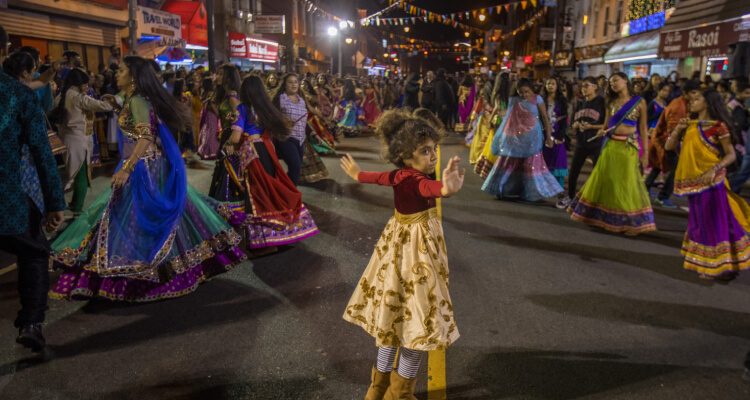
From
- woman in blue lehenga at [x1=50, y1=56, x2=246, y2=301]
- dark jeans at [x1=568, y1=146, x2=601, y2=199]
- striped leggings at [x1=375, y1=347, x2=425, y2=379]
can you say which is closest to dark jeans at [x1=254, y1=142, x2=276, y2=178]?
woman in blue lehenga at [x1=50, y1=56, x2=246, y2=301]

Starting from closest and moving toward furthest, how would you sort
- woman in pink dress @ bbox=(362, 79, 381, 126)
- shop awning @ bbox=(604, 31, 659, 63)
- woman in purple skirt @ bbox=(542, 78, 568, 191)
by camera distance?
woman in purple skirt @ bbox=(542, 78, 568, 191) < woman in pink dress @ bbox=(362, 79, 381, 126) < shop awning @ bbox=(604, 31, 659, 63)

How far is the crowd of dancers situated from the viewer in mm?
3068

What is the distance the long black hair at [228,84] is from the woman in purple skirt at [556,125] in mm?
5000

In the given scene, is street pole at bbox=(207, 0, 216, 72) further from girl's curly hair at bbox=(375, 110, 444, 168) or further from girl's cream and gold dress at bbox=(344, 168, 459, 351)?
girl's cream and gold dress at bbox=(344, 168, 459, 351)

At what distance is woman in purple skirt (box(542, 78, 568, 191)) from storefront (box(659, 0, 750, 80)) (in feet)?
20.1

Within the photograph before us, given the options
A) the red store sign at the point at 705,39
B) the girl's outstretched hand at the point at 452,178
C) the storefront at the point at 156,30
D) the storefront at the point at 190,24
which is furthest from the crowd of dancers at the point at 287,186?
the storefront at the point at 190,24

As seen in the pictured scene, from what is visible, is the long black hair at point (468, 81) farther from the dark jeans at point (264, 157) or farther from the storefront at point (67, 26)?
the dark jeans at point (264, 157)

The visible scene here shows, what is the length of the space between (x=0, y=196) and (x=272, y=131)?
307 cm

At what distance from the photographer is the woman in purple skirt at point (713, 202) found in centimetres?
545

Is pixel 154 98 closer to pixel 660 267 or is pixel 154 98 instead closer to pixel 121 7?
pixel 660 267

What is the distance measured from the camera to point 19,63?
16.3ft

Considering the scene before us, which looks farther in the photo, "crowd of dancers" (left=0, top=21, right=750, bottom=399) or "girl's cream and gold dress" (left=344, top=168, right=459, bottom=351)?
"crowd of dancers" (left=0, top=21, right=750, bottom=399)

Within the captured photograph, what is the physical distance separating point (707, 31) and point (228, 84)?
1294 centimetres

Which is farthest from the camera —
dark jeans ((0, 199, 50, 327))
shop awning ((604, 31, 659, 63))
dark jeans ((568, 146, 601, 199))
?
shop awning ((604, 31, 659, 63))
